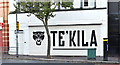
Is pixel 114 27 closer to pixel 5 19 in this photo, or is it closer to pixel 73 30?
pixel 73 30

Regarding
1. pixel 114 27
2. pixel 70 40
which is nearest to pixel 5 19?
pixel 70 40

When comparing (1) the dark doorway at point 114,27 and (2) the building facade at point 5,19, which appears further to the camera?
(2) the building facade at point 5,19

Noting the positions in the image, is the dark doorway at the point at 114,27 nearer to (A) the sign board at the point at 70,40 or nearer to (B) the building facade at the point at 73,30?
(B) the building facade at the point at 73,30

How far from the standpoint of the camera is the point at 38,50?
19344mm

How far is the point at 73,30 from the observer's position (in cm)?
1833

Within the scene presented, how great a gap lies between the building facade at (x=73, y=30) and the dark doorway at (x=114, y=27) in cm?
53

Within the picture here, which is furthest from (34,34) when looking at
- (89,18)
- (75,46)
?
(89,18)

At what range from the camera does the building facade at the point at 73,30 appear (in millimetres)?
17734

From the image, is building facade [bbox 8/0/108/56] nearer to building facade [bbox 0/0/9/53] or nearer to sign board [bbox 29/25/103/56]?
sign board [bbox 29/25/103/56]

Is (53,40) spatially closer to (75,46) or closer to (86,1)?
(75,46)

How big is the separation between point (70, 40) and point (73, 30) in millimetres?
1037

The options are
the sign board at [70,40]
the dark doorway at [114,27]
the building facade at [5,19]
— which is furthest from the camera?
the building facade at [5,19]

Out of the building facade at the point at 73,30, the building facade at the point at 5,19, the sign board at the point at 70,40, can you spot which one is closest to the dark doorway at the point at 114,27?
the building facade at the point at 73,30

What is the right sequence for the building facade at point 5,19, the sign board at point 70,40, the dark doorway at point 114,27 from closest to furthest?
1. the dark doorway at point 114,27
2. the sign board at point 70,40
3. the building facade at point 5,19
